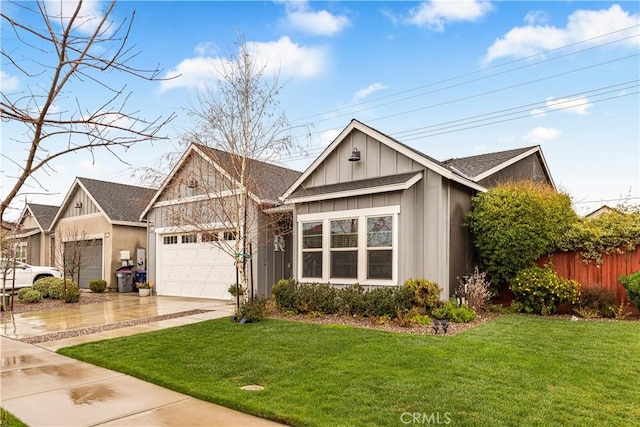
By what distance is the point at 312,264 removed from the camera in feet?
41.3

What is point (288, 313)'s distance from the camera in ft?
37.0

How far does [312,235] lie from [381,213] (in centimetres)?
230

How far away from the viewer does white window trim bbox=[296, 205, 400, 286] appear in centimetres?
1097

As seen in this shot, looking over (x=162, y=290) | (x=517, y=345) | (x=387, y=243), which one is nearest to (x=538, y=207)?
(x=387, y=243)

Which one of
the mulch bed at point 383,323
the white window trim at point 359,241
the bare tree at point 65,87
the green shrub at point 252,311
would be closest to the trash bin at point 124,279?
the white window trim at point 359,241

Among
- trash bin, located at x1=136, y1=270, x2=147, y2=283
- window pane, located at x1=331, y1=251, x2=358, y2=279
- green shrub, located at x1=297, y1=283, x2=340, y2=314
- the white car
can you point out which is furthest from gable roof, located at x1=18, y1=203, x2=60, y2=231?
window pane, located at x1=331, y1=251, x2=358, y2=279

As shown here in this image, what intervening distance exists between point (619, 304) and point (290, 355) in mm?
7684

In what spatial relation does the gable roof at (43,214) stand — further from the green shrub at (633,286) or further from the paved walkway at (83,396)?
the green shrub at (633,286)

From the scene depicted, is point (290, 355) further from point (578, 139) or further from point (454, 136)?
point (454, 136)

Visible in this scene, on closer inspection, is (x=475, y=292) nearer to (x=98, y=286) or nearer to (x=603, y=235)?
(x=603, y=235)

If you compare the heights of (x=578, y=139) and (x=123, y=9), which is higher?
(x=578, y=139)

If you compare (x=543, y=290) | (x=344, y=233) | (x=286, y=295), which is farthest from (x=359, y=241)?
(x=543, y=290)

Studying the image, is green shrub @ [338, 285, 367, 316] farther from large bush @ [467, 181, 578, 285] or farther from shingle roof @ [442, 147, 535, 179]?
shingle roof @ [442, 147, 535, 179]

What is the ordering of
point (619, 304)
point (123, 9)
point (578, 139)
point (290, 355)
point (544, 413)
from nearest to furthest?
point (123, 9), point (544, 413), point (290, 355), point (619, 304), point (578, 139)
